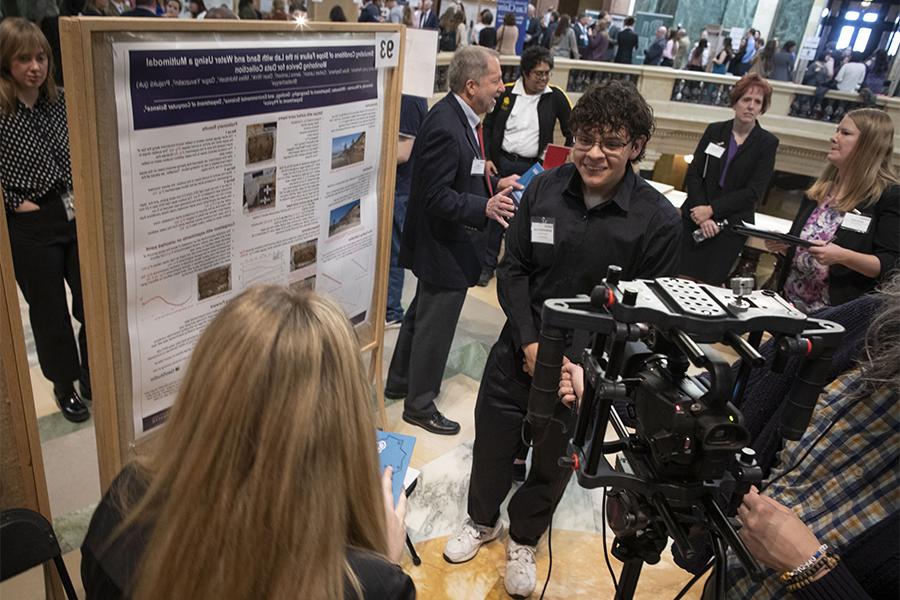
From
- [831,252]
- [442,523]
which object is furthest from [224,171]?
[831,252]

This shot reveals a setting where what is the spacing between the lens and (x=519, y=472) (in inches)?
110

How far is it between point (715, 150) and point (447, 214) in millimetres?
2248

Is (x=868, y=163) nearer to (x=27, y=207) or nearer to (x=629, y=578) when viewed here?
(x=629, y=578)

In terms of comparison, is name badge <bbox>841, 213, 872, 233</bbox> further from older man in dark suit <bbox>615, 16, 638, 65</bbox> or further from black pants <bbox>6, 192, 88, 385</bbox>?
older man in dark suit <bbox>615, 16, 638, 65</bbox>

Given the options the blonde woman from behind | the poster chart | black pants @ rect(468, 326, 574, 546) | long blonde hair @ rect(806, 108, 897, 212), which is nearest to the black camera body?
the blonde woman from behind

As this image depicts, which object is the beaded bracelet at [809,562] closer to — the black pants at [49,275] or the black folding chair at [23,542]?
the black folding chair at [23,542]

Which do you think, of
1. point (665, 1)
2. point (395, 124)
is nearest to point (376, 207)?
point (395, 124)

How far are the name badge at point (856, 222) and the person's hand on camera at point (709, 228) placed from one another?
113cm

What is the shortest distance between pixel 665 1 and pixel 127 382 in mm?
20174

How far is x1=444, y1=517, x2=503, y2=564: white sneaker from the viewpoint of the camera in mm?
2299

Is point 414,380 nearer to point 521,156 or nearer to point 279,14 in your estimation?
point 521,156

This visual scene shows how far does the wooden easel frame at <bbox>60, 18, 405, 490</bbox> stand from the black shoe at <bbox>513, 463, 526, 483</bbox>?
1.67 metres

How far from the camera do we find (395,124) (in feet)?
7.13

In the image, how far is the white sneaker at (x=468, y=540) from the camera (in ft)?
7.54
